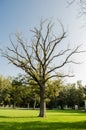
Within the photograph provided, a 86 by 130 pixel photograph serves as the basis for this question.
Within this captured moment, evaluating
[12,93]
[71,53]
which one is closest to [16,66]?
[71,53]

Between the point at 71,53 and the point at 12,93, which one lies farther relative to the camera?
the point at 12,93

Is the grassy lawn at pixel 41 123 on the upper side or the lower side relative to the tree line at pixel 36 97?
lower

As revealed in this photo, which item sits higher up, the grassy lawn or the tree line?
the tree line

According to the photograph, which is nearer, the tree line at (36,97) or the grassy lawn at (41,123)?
the grassy lawn at (41,123)

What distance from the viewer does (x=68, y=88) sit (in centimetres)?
12462

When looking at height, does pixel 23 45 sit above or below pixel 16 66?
above

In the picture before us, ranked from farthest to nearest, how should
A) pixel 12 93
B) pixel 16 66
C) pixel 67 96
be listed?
pixel 67 96 → pixel 12 93 → pixel 16 66

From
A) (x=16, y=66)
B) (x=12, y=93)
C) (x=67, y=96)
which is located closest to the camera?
(x=16, y=66)

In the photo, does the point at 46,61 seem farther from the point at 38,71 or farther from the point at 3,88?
the point at 3,88

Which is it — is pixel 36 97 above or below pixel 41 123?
above

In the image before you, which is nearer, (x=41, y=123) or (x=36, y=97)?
(x=41, y=123)

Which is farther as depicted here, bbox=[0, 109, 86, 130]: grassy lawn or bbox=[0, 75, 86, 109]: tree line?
bbox=[0, 75, 86, 109]: tree line

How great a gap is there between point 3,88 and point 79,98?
30.5 meters

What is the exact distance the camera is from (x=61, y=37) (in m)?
40.5
